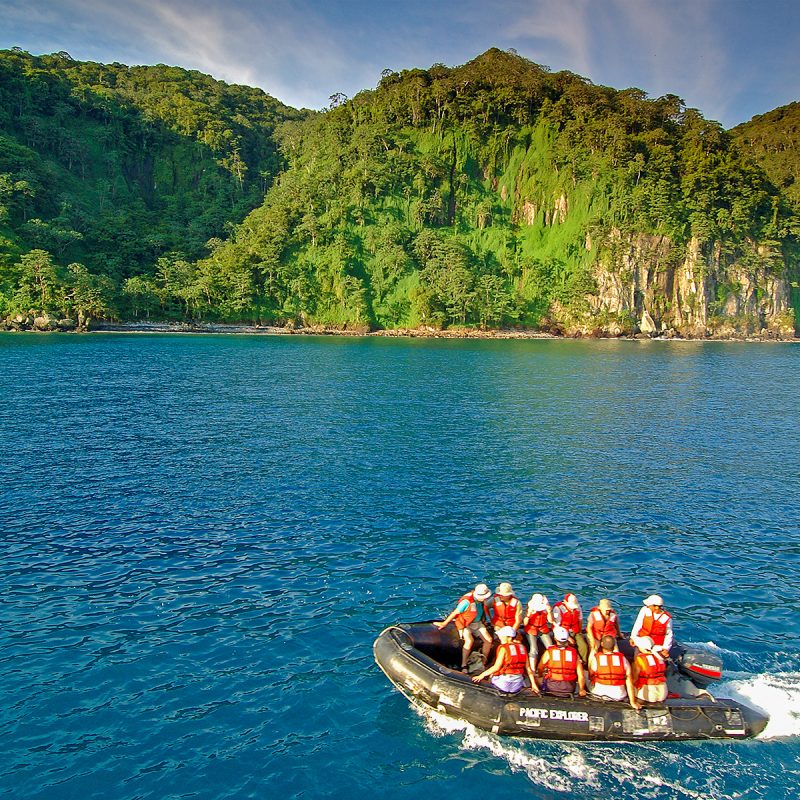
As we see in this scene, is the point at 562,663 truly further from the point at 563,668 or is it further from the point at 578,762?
the point at 578,762

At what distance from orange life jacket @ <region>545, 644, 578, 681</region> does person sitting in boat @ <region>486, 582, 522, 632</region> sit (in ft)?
3.67

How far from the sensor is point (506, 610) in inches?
609

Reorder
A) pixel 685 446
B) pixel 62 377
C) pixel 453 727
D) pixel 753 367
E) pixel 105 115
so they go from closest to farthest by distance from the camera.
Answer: pixel 453 727 < pixel 685 446 < pixel 62 377 < pixel 753 367 < pixel 105 115

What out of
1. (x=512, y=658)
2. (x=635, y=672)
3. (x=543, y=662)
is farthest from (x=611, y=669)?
(x=512, y=658)

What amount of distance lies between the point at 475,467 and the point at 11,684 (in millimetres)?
24187

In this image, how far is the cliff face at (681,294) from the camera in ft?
500

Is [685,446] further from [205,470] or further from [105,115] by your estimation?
[105,115]

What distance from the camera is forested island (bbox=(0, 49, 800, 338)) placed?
148 meters

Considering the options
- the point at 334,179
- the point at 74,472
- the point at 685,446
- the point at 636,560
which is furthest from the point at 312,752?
the point at 334,179

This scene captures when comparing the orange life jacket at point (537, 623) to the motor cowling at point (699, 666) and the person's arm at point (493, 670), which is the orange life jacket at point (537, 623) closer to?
the person's arm at point (493, 670)

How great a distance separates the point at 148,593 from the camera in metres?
19.3

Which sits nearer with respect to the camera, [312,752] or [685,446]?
[312,752]

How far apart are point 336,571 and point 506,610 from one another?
24.8 feet

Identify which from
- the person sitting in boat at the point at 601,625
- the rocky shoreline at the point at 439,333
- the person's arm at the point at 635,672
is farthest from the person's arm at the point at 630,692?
the rocky shoreline at the point at 439,333
